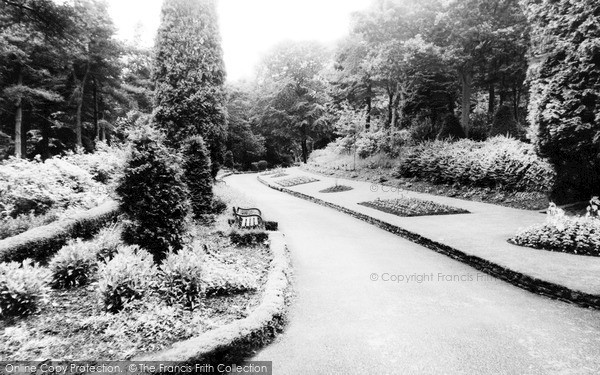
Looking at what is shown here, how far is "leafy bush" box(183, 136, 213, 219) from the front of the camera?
9.54 metres

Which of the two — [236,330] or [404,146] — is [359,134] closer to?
[404,146]

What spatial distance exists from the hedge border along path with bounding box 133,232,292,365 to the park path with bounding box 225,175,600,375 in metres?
0.16

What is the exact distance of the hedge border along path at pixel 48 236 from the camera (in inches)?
201

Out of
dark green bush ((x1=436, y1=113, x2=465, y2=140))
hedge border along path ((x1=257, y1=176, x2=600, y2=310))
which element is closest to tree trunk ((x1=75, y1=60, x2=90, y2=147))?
hedge border along path ((x1=257, y1=176, x2=600, y2=310))

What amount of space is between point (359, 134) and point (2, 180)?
61.2 feet

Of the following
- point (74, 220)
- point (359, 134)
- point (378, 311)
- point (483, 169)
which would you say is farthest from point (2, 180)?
point (359, 134)

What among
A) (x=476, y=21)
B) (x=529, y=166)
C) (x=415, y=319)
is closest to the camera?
(x=415, y=319)

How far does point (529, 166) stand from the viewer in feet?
39.3

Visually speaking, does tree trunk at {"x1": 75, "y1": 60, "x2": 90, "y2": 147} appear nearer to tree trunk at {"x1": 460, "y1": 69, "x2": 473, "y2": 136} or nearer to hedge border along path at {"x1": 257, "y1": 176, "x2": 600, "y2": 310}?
hedge border along path at {"x1": 257, "y1": 176, "x2": 600, "y2": 310}

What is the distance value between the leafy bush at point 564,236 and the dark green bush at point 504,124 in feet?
51.5

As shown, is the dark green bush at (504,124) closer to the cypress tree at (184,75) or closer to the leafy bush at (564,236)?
the leafy bush at (564,236)

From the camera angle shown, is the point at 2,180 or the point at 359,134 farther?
the point at 359,134

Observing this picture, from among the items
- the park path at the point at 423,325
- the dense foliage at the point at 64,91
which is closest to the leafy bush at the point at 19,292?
the park path at the point at 423,325

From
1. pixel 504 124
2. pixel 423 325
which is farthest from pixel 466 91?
pixel 423 325
